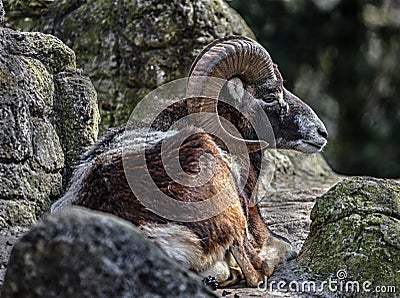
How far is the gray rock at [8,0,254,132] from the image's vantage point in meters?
9.68

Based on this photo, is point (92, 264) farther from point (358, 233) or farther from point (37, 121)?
point (37, 121)

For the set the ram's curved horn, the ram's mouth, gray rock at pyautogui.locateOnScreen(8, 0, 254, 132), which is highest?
the ram's curved horn

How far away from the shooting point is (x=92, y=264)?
374cm

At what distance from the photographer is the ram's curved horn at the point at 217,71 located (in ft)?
20.7

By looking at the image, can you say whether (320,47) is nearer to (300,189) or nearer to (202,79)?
(300,189)

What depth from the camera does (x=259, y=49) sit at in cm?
656

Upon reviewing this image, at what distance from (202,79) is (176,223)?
127 centimetres

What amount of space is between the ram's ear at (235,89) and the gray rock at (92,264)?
2806 millimetres

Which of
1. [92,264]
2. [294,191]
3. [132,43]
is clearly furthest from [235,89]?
[132,43]

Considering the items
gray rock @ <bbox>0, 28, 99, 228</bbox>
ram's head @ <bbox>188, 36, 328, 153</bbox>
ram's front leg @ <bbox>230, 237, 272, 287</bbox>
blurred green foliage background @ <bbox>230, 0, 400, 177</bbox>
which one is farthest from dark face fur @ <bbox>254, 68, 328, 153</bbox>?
blurred green foliage background @ <bbox>230, 0, 400, 177</bbox>

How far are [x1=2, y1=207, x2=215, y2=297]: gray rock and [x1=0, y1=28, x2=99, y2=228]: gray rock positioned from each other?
2335 millimetres

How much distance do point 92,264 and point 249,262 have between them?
2.33 metres

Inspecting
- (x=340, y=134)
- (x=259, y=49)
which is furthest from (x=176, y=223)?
(x=340, y=134)

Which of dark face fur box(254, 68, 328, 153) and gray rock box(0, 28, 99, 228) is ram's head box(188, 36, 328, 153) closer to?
dark face fur box(254, 68, 328, 153)
